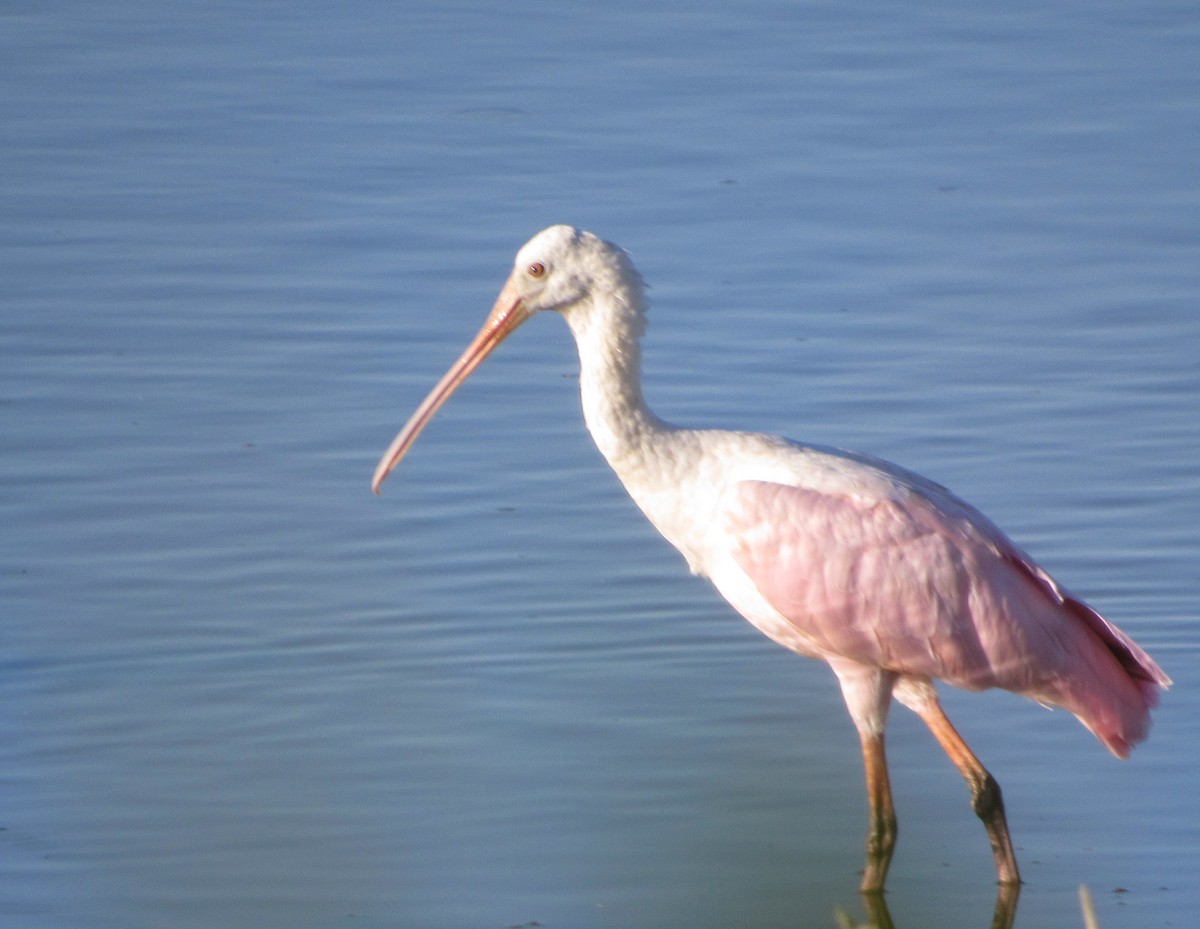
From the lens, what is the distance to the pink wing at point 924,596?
6.72 m

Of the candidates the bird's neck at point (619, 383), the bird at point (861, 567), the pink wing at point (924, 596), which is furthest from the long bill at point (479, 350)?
the pink wing at point (924, 596)

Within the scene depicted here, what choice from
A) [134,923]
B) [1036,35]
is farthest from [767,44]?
[134,923]

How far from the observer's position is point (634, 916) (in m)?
3.87

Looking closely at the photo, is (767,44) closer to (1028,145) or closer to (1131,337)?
(1028,145)

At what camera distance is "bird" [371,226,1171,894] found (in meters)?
6.75

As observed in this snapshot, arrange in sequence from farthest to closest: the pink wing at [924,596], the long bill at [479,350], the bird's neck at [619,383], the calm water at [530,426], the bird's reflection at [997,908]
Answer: the long bill at [479,350]
the bird's neck at [619,383]
the pink wing at [924,596]
the bird's reflection at [997,908]
the calm water at [530,426]

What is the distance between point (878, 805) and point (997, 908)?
514 mm

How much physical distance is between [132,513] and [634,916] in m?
5.94

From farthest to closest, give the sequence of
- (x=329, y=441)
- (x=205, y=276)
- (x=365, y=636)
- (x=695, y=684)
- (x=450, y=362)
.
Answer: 1. (x=205, y=276)
2. (x=450, y=362)
3. (x=329, y=441)
4. (x=365, y=636)
5. (x=695, y=684)

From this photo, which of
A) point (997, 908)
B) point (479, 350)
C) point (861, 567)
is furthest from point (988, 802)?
point (479, 350)

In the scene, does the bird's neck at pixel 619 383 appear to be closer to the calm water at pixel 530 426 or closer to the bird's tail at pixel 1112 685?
the calm water at pixel 530 426

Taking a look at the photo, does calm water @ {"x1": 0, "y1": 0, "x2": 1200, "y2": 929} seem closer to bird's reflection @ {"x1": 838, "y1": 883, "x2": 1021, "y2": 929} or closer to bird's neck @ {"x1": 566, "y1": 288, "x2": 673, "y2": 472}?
bird's reflection @ {"x1": 838, "y1": 883, "x2": 1021, "y2": 929}

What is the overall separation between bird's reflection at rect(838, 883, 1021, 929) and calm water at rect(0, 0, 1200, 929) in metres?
0.05

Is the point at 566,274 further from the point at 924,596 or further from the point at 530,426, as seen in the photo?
the point at 530,426
